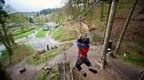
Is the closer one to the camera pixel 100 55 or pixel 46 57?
pixel 100 55

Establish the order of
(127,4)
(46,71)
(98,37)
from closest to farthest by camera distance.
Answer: (46,71) → (98,37) → (127,4)

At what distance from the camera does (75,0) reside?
39.8 metres

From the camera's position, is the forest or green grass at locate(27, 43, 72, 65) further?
green grass at locate(27, 43, 72, 65)

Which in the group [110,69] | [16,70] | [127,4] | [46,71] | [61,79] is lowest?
[16,70]

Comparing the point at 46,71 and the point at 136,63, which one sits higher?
the point at 136,63

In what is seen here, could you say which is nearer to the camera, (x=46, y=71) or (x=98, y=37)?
(x=46, y=71)

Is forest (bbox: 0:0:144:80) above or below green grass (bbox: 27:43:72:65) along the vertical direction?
above

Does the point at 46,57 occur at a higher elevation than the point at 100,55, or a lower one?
lower

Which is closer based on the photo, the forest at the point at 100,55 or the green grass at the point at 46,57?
the forest at the point at 100,55

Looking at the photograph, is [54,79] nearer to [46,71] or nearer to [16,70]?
[46,71]

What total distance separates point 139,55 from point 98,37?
8151mm

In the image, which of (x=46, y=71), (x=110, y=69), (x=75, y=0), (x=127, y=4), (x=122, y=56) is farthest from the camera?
(x=75, y=0)

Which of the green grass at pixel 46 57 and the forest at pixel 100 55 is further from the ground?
the forest at pixel 100 55

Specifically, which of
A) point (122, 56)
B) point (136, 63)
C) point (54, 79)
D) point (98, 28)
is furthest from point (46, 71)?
point (98, 28)
